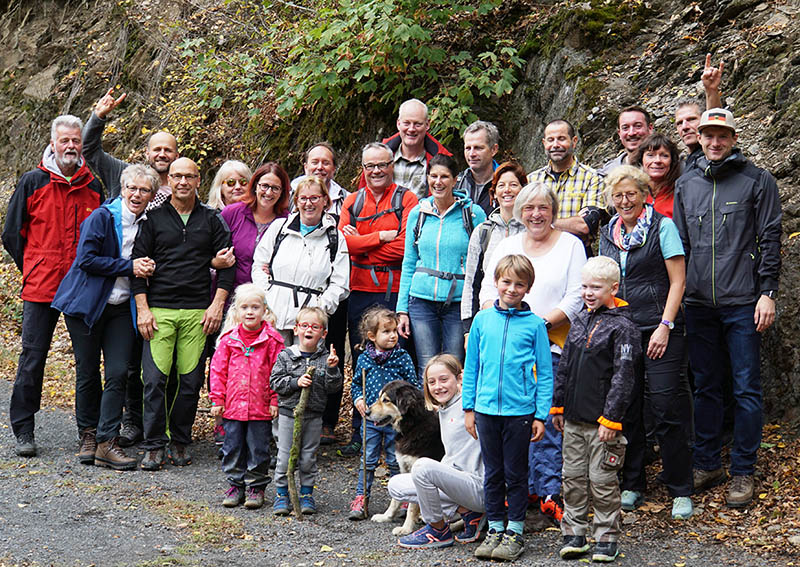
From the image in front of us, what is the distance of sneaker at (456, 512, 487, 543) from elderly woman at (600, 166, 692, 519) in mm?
1408

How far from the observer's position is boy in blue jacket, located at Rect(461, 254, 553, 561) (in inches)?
208

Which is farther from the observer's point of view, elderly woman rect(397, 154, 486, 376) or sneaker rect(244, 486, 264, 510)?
elderly woman rect(397, 154, 486, 376)

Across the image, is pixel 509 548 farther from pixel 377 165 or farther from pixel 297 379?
pixel 377 165

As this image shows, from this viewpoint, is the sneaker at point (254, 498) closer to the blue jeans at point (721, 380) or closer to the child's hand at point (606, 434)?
the child's hand at point (606, 434)

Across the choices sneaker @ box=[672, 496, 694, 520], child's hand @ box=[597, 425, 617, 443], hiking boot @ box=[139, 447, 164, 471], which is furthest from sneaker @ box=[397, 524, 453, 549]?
hiking boot @ box=[139, 447, 164, 471]

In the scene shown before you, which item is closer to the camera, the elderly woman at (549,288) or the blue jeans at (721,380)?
the elderly woman at (549,288)

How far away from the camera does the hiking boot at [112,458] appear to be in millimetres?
7238

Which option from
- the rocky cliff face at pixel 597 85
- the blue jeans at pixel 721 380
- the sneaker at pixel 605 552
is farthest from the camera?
the rocky cliff face at pixel 597 85

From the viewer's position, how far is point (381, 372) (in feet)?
20.8

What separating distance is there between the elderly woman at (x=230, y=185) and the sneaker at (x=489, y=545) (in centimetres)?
426

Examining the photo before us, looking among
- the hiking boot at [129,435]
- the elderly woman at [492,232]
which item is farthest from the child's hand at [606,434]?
the hiking boot at [129,435]

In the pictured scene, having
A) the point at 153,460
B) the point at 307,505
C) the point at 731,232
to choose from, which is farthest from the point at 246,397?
the point at 731,232

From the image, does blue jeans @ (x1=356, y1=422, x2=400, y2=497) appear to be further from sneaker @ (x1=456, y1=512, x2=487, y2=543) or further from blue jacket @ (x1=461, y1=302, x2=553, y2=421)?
blue jacket @ (x1=461, y1=302, x2=553, y2=421)

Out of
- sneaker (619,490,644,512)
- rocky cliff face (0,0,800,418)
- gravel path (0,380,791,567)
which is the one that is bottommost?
gravel path (0,380,791,567)
